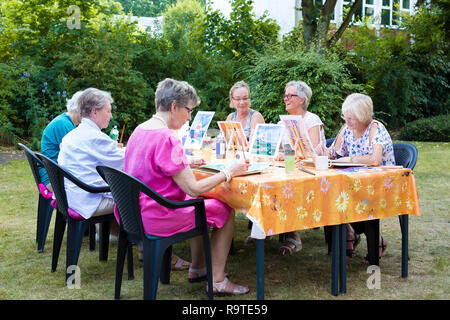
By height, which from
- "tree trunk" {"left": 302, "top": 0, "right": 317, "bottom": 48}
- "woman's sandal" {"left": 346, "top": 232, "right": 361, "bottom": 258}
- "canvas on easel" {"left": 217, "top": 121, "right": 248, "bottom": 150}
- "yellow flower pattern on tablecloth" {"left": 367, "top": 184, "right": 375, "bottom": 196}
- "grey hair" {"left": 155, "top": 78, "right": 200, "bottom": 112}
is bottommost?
"woman's sandal" {"left": 346, "top": 232, "right": 361, "bottom": 258}

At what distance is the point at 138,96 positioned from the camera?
39.6 ft

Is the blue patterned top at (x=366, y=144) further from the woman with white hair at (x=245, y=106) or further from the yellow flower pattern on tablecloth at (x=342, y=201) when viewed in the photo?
the woman with white hair at (x=245, y=106)

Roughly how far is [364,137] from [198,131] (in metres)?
1.70

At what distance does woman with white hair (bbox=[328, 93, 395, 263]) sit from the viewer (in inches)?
152

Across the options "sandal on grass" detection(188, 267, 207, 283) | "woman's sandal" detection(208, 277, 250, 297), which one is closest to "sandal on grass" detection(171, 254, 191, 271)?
"sandal on grass" detection(188, 267, 207, 283)

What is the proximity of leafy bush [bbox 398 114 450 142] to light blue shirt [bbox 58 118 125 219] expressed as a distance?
1287 centimetres

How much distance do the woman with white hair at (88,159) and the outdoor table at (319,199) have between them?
0.73m

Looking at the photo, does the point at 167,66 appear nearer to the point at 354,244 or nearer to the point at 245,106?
the point at 245,106

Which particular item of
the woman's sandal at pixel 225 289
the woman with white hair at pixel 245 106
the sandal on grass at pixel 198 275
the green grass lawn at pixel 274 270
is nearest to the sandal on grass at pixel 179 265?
the green grass lawn at pixel 274 270

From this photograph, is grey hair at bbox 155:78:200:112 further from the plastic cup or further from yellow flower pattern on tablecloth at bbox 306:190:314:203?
yellow flower pattern on tablecloth at bbox 306:190:314:203

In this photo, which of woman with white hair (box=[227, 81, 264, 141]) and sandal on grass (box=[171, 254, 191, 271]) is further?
woman with white hair (box=[227, 81, 264, 141])

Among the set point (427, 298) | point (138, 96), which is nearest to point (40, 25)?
point (138, 96)

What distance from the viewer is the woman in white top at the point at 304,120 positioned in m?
4.54

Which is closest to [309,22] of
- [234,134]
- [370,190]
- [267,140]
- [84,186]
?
[234,134]
